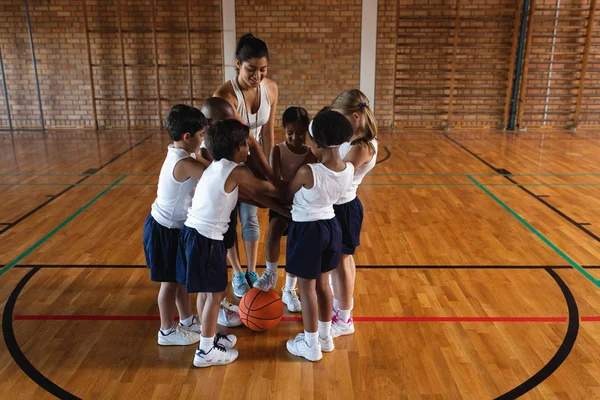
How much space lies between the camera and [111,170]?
6.83 meters

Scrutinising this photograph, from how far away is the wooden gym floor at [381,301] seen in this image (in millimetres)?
2453

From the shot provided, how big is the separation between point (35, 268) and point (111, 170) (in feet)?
10.8

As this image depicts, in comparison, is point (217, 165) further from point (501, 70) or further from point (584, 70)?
point (584, 70)

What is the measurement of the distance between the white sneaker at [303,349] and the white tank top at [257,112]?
3.94 feet

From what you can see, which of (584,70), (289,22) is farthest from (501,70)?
(289,22)

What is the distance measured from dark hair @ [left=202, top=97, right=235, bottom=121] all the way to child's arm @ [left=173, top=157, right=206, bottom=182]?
1.08 feet

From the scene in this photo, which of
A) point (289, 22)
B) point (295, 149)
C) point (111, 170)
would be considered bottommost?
Answer: point (111, 170)

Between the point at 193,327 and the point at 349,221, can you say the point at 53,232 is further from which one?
the point at 349,221

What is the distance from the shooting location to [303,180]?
2336 millimetres

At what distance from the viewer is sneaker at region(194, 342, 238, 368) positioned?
8.31 ft

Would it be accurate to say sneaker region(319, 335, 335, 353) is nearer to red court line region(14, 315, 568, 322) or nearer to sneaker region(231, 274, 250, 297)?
red court line region(14, 315, 568, 322)

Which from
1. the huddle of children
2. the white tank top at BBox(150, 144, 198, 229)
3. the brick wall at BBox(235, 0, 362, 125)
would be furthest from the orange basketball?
the brick wall at BBox(235, 0, 362, 125)

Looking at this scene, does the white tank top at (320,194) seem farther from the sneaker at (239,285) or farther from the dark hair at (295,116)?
the sneaker at (239,285)

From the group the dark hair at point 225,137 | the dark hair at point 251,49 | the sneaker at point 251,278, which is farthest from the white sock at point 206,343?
the dark hair at point 251,49
